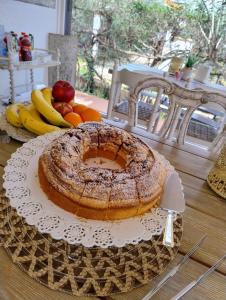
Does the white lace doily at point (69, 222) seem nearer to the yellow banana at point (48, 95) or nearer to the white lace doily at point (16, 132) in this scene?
the white lace doily at point (16, 132)

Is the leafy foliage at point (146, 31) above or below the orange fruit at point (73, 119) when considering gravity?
above

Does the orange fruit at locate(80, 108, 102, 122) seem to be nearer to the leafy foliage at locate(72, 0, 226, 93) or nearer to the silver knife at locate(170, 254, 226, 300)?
the silver knife at locate(170, 254, 226, 300)

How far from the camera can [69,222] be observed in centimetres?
48

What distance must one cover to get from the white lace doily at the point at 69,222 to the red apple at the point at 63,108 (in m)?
0.37

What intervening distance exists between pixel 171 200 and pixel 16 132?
0.55m

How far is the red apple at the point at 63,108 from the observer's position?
901 millimetres

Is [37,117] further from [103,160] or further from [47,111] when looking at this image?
[103,160]

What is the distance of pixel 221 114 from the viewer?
2.47 metres

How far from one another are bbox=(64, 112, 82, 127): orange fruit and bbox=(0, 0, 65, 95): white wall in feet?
5.31

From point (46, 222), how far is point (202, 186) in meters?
A: 0.50

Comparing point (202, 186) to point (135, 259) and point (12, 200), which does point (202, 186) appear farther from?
point (12, 200)

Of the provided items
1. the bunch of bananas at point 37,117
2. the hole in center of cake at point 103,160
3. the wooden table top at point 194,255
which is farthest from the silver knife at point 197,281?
the bunch of bananas at point 37,117

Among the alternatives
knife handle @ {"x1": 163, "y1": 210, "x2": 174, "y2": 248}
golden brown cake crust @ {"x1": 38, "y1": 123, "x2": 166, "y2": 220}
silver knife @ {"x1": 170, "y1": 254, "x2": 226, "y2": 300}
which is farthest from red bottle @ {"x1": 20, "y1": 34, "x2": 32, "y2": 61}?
silver knife @ {"x1": 170, "y1": 254, "x2": 226, "y2": 300}

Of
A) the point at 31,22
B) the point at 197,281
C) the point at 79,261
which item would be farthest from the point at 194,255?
the point at 31,22
